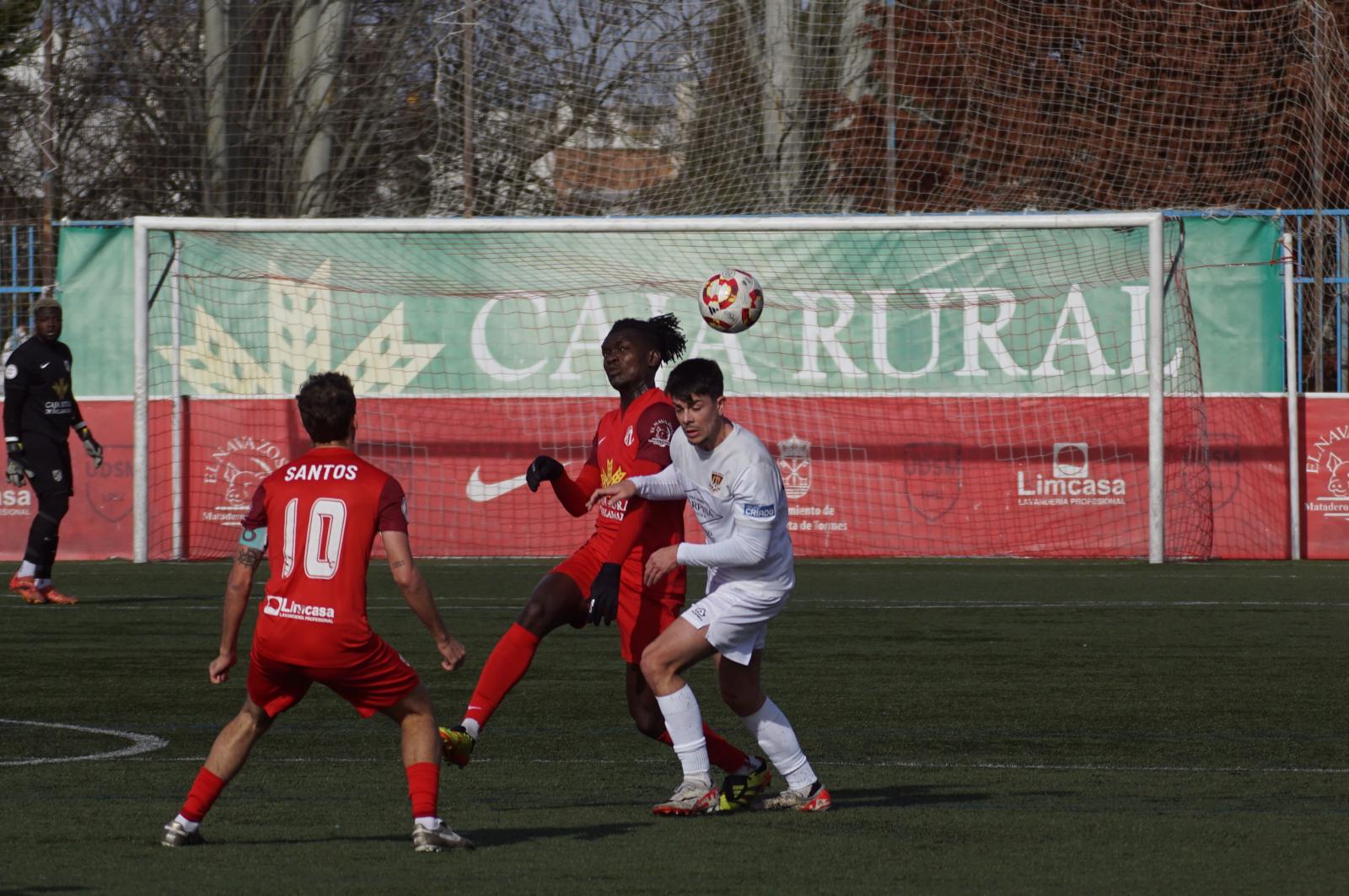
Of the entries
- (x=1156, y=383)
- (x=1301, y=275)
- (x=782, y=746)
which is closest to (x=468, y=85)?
(x=1156, y=383)

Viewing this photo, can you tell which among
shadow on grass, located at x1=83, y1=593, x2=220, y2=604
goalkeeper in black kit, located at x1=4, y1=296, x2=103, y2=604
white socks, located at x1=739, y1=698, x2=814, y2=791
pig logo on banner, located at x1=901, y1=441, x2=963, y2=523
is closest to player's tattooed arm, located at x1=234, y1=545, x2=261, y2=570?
white socks, located at x1=739, y1=698, x2=814, y2=791

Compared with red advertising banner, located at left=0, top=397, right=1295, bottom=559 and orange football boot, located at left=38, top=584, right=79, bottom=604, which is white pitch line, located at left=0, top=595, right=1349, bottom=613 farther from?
red advertising banner, located at left=0, top=397, right=1295, bottom=559

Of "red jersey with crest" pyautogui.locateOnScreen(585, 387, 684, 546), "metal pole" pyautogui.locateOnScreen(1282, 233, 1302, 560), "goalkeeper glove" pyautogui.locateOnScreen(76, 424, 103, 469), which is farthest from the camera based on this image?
"metal pole" pyautogui.locateOnScreen(1282, 233, 1302, 560)

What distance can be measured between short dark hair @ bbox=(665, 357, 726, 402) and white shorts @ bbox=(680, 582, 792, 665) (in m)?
0.69

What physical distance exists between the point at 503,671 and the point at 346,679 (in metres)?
1.86

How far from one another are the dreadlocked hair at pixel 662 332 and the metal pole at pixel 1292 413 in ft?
41.4

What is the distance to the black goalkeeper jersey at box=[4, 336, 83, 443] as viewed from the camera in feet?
47.3

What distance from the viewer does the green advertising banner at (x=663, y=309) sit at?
20.0 meters

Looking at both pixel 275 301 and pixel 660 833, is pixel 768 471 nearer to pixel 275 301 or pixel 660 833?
pixel 660 833

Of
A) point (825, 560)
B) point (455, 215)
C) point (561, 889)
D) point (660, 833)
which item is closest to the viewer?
point (561, 889)

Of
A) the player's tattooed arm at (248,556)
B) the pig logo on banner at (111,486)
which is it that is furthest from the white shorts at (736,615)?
the pig logo on banner at (111,486)

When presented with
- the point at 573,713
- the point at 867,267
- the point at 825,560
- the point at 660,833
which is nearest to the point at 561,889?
the point at 660,833

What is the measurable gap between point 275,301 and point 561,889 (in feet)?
53.9

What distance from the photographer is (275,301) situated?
20984 millimetres
